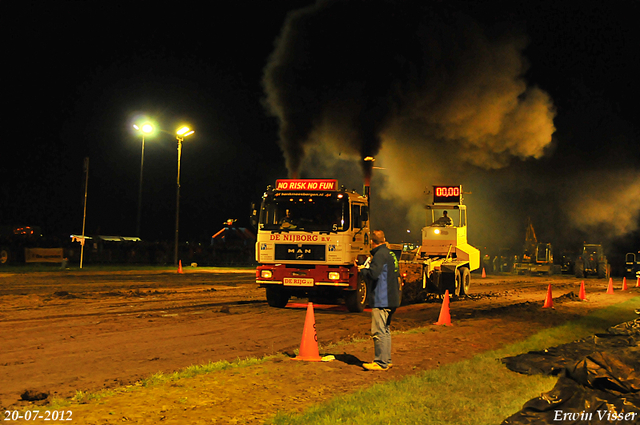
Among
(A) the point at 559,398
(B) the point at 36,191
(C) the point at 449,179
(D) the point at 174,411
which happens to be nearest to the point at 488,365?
(A) the point at 559,398

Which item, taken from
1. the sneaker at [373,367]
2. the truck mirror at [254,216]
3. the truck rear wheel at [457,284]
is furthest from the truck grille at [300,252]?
the truck rear wheel at [457,284]

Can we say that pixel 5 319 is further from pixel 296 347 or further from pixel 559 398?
pixel 559 398

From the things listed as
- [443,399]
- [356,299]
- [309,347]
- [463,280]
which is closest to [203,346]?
[309,347]

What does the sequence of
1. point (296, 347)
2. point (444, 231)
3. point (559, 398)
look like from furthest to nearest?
point (444, 231) < point (296, 347) < point (559, 398)

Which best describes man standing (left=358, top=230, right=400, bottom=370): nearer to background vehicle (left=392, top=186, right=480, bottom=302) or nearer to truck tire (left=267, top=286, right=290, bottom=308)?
truck tire (left=267, top=286, right=290, bottom=308)

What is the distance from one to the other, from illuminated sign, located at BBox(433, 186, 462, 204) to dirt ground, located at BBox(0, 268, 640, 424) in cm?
565

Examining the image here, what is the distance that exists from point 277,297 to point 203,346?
6630 mm

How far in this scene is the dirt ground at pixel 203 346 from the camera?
247 inches

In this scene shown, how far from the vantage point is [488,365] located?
832 cm

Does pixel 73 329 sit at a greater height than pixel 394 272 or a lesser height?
lesser

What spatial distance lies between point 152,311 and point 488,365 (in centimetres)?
953

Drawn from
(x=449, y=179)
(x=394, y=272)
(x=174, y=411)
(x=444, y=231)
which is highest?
(x=449, y=179)

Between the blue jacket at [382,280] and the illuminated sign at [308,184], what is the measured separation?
758 cm

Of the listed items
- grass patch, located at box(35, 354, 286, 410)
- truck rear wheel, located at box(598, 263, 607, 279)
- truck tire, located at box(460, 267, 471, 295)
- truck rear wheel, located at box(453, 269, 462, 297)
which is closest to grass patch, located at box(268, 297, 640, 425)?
grass patch, located at box(35, 354, 286, 410)
